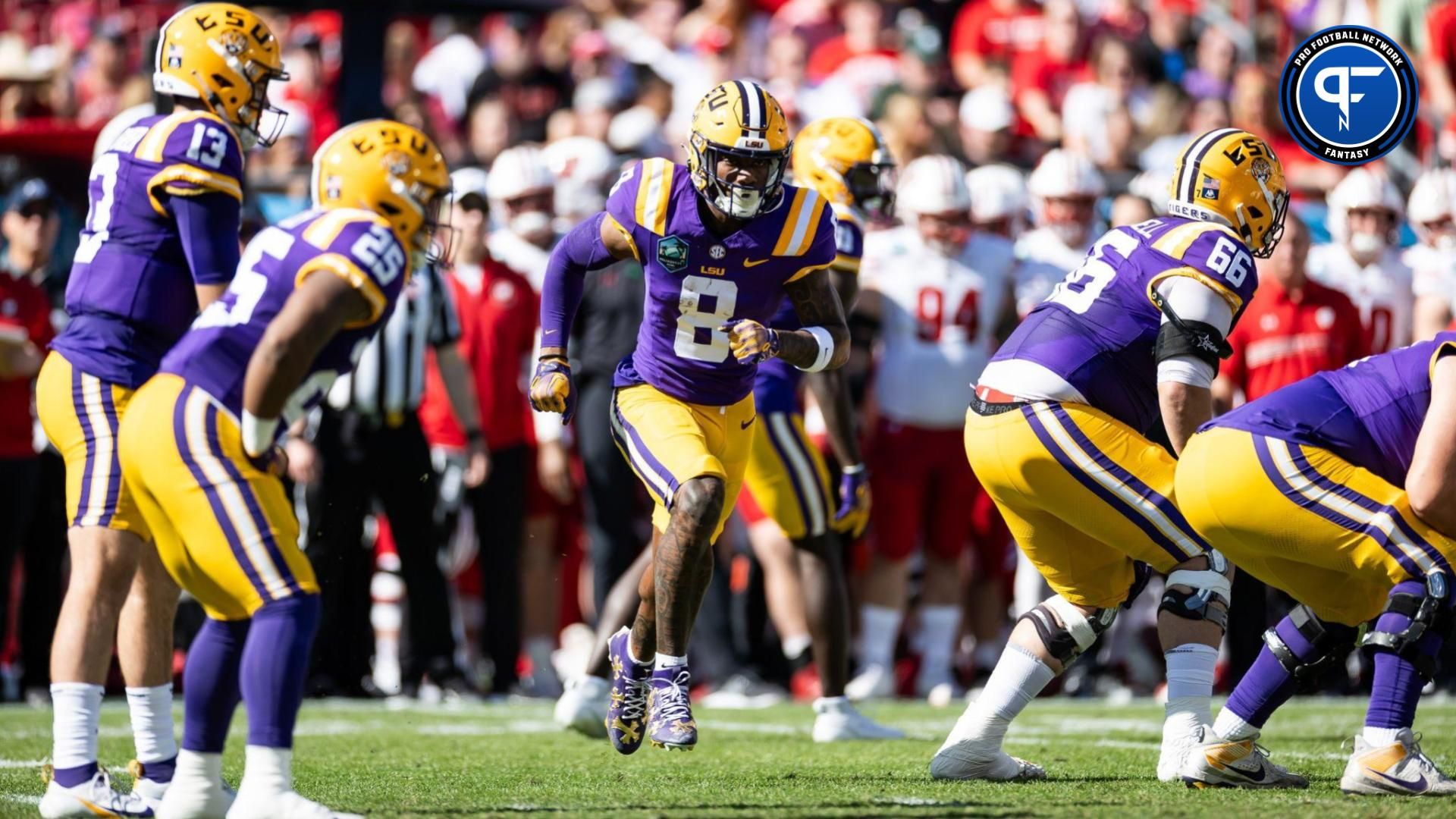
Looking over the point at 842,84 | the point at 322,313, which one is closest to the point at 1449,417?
the point at 322,313

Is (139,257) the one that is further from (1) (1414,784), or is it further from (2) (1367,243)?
(2) (1367,243)

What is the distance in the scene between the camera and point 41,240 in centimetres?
861

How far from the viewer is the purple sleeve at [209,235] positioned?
496cm

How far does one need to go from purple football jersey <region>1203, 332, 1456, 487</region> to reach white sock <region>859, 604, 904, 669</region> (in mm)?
4122

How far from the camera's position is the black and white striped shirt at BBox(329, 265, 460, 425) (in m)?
8.54

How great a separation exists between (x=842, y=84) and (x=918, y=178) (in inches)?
111

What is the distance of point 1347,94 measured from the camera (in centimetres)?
888

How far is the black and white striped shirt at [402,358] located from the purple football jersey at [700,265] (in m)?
2.75

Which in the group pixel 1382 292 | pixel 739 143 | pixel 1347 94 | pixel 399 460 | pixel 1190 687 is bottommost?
pixel 1190 687

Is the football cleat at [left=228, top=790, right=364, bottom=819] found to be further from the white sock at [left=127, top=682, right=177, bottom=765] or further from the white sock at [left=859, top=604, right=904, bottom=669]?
the white sock at [left=859, top=604, right=904, bottom=669]

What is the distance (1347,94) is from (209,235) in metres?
5.78

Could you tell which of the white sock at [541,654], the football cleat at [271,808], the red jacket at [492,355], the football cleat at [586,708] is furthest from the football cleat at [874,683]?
the football cleat at [271,808]

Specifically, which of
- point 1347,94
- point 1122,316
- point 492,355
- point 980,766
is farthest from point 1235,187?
point 492,355

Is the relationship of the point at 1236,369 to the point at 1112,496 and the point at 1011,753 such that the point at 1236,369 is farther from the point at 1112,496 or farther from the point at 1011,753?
the point at 1112,496
